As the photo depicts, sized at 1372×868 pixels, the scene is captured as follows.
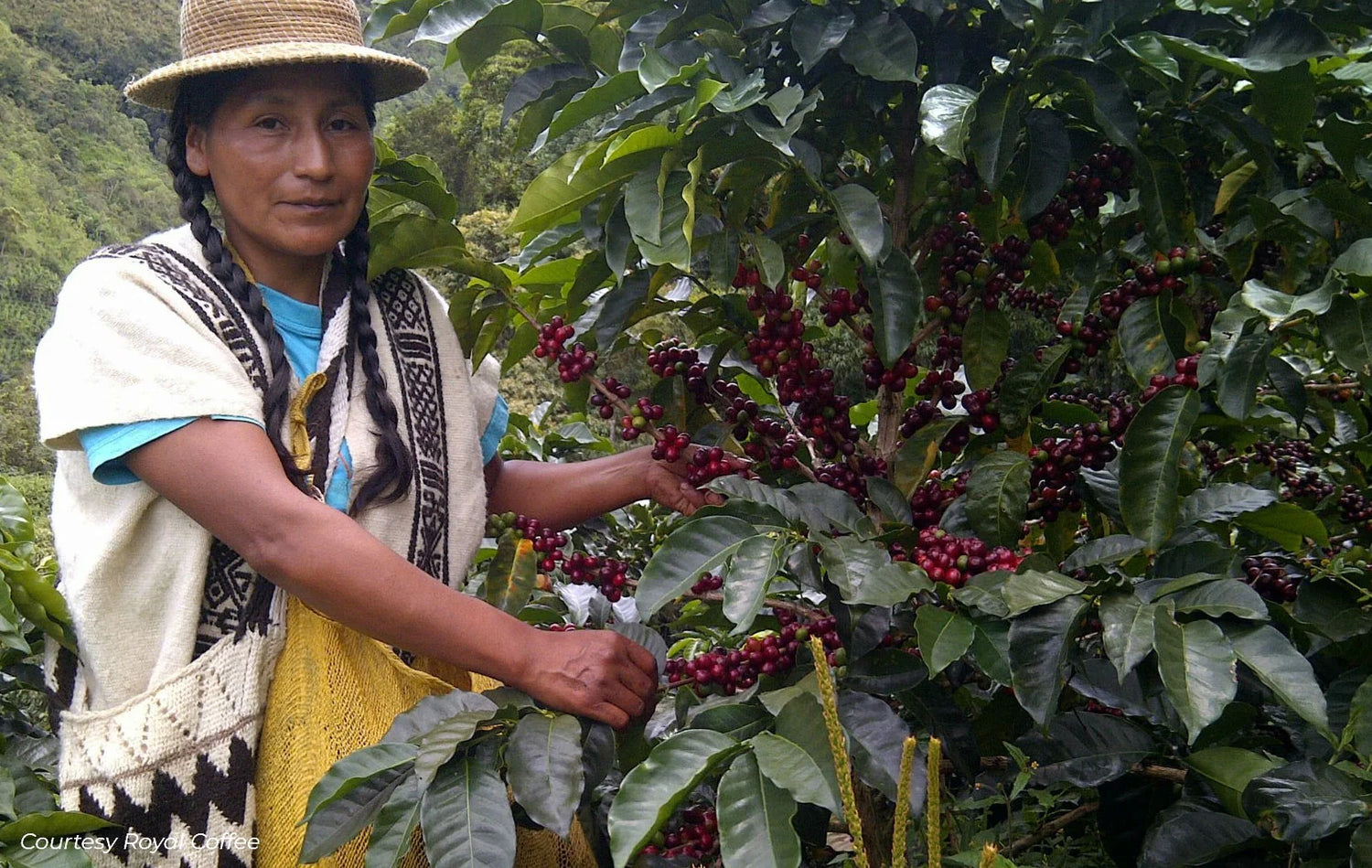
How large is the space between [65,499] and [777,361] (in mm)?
878

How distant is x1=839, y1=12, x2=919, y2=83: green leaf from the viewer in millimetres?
1167

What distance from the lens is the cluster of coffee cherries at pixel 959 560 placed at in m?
1.11

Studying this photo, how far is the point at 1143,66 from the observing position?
1247 mm

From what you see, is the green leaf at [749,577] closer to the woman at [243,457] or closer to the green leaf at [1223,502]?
the woman at [243,457]

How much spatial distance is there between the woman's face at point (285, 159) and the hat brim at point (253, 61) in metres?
0.04

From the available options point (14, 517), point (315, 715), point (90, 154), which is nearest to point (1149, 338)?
point (315, 715)

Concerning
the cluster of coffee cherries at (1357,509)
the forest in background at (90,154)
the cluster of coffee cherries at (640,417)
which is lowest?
the forest in background at (90,154)

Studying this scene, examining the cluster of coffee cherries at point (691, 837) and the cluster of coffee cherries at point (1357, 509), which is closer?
the cluster of coffee cherries at point (691, 837)

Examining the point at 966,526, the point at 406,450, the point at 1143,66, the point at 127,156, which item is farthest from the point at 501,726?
the point at 127,156

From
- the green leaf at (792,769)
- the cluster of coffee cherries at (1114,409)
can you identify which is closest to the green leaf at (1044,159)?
the cluster of coffee cherries at (1114,409)

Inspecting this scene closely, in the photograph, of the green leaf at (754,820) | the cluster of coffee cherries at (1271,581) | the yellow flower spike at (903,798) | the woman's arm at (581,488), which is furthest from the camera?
the woman's arm at (581,488)

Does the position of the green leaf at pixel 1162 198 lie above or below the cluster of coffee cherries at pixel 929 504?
above

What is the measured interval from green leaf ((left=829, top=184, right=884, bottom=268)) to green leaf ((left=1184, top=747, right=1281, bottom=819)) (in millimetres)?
594

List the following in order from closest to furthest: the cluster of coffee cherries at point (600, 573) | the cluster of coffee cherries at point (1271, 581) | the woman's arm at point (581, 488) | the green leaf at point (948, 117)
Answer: the green leaf at point (948, 117) → the cluster of coffee cherries at point (1271, 581) → the cluster of coffee cherries at point (600, 573) → the woman's arm at point (581, 488)
